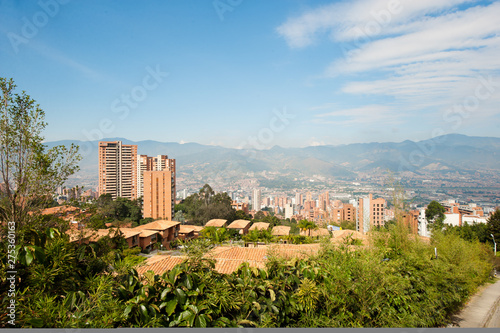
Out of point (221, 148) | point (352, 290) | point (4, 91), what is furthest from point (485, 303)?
point (221, 148)

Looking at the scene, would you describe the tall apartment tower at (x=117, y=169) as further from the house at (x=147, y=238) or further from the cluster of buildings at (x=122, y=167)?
the house at (x=147, y=238)

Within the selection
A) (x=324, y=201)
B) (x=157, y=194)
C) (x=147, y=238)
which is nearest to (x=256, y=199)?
(x=324, y=201)

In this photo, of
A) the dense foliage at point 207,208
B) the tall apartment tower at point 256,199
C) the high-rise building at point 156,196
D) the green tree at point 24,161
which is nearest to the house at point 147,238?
the dense foliage at point 207,208

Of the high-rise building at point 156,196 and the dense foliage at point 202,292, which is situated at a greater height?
the dense foliage at point 202,292

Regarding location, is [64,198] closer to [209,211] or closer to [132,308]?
[132,308]

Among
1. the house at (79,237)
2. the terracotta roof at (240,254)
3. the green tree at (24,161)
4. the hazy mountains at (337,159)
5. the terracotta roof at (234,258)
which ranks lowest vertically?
the terracotta roof at (240,254)
